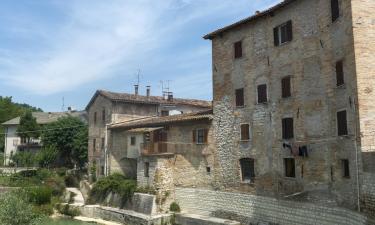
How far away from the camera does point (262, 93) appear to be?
26359 mm

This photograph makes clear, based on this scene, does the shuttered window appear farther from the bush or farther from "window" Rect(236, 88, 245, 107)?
the bush

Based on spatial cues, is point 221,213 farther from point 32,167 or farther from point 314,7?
point 32,167

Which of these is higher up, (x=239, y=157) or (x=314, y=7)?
(x=314, y=7)

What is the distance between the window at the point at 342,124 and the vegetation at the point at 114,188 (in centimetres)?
1811

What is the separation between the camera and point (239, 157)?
2753cm

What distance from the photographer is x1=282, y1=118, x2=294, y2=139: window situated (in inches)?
952

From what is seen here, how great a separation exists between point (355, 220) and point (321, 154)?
4031 millimetres

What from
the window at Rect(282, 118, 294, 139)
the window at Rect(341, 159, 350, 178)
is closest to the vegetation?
the window at Rect(282, 118, 294, 139)

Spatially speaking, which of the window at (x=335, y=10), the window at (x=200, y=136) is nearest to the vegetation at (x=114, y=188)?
the window at (x=200, y=136)

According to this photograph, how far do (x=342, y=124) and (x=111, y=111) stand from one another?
25.6 meters

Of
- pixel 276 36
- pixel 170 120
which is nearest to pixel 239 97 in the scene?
pixel 276 36

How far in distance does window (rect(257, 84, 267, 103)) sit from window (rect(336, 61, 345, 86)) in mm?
5732

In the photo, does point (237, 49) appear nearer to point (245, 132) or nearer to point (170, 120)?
point (245, 132)

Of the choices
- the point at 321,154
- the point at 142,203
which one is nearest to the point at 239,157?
the point at 321,154
